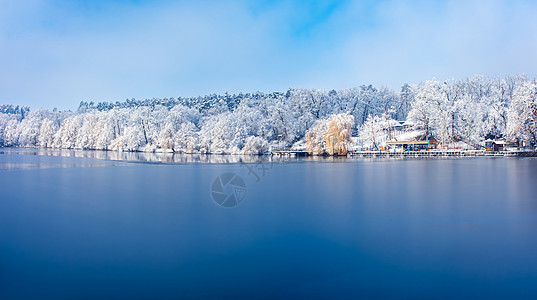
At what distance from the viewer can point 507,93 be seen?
7562 centimetres

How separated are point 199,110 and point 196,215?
265 feet

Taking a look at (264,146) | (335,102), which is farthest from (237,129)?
(335,102)

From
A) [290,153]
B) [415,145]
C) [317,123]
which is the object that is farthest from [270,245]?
[317,123]

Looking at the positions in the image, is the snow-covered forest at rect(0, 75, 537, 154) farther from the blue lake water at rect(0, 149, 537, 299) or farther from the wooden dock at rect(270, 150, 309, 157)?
the blue lake water at rect(0, 149, 537, 299)

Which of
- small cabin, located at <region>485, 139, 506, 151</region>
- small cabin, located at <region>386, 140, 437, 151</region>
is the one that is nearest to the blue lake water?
small cabin, located at <region>485, 139, 506, 151</region>

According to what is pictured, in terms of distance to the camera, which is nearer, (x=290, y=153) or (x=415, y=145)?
(x=415, y=145)

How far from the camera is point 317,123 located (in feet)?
218

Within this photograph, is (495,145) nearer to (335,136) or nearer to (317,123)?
(335,136)

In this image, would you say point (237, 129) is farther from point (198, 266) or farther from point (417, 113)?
point (198, 266)

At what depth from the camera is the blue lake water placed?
7.36 meters

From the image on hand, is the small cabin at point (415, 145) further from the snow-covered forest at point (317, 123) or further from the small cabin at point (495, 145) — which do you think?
the small cabin at point (495, 145)

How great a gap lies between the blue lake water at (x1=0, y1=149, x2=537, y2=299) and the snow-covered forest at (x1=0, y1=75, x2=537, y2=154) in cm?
3827

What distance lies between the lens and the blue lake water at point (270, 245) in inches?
290

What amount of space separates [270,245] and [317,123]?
57721 mm
